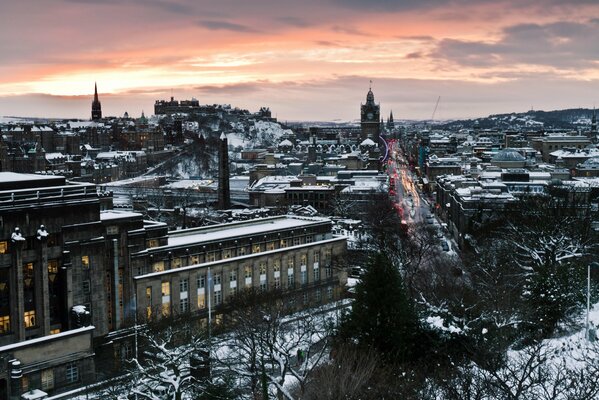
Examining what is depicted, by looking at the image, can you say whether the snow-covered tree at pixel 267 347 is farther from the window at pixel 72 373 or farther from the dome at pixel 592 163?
the dome at pixel 592 163

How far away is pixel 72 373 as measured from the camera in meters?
39.8

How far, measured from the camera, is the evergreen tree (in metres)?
31.5

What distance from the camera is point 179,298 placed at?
48.3 metres

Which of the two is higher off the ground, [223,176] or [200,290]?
[223,176]

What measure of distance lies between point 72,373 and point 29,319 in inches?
161

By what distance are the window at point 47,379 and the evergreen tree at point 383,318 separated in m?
16.8

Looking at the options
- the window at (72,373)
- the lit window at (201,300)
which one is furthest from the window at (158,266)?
the window at (72,373)

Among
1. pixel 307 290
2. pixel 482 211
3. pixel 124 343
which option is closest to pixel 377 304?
pixel 124 343

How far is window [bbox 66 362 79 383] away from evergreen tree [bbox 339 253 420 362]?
16.5 m

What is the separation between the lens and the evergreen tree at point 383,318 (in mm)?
31531

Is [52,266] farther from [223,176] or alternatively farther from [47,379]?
[223,176]

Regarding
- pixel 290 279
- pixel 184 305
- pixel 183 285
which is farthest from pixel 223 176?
pixel 184 305

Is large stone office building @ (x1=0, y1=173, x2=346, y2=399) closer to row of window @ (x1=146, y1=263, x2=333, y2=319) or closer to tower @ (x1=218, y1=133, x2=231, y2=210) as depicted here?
row of window @ (x1=146, y1=263, x2=333, y2=319)

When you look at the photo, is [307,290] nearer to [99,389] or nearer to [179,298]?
[179,298]
